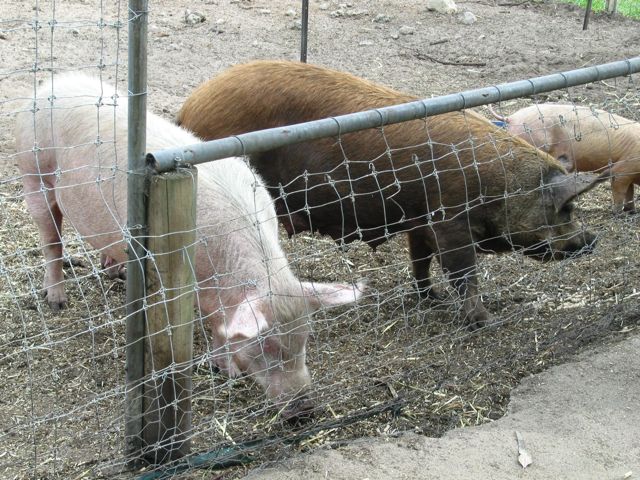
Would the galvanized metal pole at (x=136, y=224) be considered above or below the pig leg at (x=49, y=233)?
above

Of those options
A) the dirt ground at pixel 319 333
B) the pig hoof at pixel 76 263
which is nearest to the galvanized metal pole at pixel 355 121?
the dirt ground at pixel 319 333

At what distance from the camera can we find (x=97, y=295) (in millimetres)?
5652

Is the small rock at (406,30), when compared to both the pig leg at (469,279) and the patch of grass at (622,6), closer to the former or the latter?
the patch of grass at (622,6)

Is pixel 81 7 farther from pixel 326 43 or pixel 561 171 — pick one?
pixel 561 171

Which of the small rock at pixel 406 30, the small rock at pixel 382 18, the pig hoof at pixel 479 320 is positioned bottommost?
the pig hoof at pixel 479 320

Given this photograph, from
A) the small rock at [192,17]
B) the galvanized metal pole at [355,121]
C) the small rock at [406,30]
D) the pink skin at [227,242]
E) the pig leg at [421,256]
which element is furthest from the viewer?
the small rock at [406,30]

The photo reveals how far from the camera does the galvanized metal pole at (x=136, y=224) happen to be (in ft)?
10.0

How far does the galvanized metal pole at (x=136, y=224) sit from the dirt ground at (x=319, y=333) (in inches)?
4.5

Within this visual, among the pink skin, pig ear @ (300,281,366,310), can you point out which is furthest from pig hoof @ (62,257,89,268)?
pig ear @ (300,281,366,310)

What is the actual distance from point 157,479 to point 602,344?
2.82 metres

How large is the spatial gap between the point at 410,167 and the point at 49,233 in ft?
7.53

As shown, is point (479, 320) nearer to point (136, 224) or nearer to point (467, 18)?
point (136, 224)

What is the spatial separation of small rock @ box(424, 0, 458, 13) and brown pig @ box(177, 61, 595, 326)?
8.37 meters

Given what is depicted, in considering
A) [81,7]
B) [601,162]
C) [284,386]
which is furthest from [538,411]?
[81,7]
